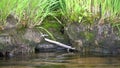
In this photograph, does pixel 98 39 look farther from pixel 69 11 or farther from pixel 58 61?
pixel 58 61

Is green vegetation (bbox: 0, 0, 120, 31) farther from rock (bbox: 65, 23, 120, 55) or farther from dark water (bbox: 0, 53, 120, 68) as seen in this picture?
dark water (bbox: 0, 53, 120, 68)

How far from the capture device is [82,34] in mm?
6484

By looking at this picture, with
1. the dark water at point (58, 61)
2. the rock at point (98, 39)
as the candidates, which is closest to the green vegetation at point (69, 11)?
the rock at point (98, 39)

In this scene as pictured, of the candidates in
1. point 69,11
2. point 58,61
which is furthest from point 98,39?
point 58,61

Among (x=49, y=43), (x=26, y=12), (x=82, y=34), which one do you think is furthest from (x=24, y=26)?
(x=82, y=34)

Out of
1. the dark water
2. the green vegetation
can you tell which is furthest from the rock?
the dark water

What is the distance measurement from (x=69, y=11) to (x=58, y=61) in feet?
3.79

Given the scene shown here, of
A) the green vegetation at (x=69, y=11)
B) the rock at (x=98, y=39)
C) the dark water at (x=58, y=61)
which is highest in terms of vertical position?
the green vegetation at (x=69, y=11)

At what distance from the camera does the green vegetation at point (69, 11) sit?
20.2 ft

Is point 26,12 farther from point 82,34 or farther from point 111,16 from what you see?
point 111,16

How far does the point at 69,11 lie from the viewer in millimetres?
6492

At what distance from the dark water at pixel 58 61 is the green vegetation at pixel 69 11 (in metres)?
0.64

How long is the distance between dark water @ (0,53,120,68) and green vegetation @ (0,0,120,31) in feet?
2.11

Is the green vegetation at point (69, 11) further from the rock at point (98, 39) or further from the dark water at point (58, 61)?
the dark water at point (58, 61)
